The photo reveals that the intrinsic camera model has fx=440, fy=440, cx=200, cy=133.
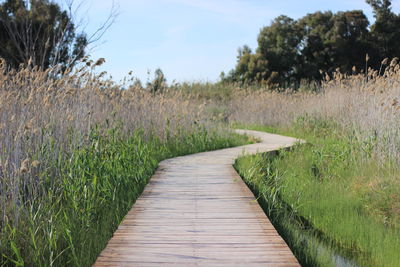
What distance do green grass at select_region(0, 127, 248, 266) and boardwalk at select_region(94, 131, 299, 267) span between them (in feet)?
0.65

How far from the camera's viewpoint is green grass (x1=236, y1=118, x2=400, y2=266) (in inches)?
145

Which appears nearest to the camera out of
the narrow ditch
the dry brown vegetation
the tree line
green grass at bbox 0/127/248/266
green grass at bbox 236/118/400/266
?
green grass at bbox 0/127/248/266

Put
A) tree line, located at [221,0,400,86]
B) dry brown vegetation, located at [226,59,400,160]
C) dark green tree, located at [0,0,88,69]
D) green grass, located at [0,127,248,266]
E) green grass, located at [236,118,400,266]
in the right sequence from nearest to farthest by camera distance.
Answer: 1. green grass, located at [0,127,248,266]
2. green grass, located at [236,118,400,266]
3. dry brown vegetation, located at [226,59,400,160]
4. dark green tree, located at [0,0,88,69]
5. tree line, located at [221,0,400,86]

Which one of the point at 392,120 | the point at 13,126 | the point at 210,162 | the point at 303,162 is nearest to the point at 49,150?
the point at 13,126

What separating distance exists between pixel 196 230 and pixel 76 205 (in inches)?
37.6

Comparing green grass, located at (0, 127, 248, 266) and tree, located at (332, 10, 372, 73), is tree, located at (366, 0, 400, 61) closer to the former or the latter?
tree, located at (332, 10, 372, 73)

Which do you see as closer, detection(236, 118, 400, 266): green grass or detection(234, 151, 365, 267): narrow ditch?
detection(234, 151, 365, 267): narrow ditch

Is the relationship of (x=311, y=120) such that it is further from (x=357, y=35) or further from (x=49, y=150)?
(x=357, y=35)

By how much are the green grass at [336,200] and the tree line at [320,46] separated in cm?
1943

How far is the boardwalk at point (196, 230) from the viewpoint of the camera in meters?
2.71

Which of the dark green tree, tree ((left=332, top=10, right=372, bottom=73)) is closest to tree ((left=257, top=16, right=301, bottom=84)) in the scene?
tree ((left=332, top=10, right=372, bottom=73))

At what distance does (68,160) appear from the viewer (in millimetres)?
4379

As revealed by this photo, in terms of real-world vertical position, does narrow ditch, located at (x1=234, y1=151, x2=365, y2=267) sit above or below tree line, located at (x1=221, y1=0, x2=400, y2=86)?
below

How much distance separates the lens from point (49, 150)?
13.9 feet
